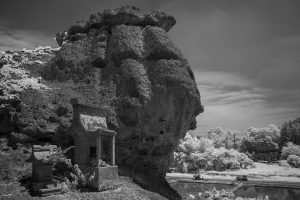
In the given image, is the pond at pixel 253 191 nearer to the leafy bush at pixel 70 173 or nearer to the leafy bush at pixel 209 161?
the leafy bush at pixel 70 173

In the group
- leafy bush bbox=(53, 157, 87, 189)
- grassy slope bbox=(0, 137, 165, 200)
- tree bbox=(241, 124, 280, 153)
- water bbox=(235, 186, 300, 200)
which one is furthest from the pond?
tree bbox=(241, 124, 280, 153)

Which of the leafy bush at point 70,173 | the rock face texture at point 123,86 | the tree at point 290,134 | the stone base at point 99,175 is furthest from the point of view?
the tree at point 290,134

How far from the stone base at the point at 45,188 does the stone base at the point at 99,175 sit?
2.36 metres

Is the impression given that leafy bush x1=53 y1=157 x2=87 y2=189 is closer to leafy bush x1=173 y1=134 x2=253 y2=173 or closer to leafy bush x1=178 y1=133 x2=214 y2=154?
leafy bush x1=173 y1=134 x2=253 y2=173

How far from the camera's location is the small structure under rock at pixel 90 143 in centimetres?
1949

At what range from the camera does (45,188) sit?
645 inches

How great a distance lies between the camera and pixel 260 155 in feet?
243

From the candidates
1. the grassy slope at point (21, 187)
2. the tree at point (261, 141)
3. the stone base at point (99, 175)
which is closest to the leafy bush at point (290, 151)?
the tree at point (261, 141)

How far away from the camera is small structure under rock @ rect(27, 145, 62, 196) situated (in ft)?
53.7

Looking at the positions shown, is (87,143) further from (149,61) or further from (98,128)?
(149,61)

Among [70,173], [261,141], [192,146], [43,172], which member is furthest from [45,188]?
[261,141]

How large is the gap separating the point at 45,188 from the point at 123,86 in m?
10.6

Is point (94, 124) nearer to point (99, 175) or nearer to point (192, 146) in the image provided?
point (99, 175)

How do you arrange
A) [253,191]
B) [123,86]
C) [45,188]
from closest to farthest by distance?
[45,188], [123,86], [253,191]
